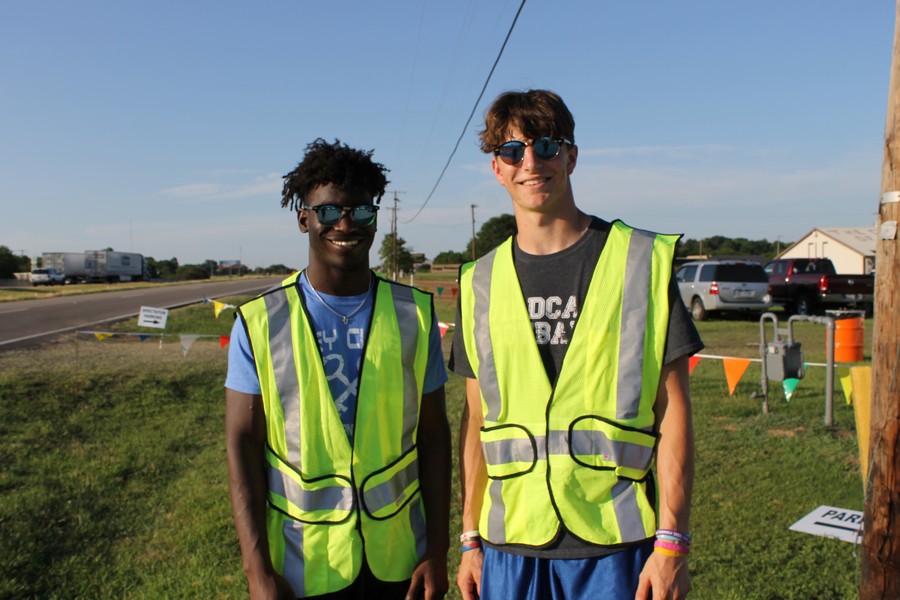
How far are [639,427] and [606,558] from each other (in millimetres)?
402

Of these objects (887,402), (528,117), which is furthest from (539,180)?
(887,402)

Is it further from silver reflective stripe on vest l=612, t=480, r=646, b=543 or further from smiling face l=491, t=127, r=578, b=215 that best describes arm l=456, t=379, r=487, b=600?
smiling face l=491, t=127, r=578, b=215

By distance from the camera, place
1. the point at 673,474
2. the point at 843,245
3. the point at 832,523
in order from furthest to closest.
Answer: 1. the point at 843,245
2. the point at 832,523
3. the point at 673,474

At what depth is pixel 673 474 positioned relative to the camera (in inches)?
88.6

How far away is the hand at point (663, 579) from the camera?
2.14 m

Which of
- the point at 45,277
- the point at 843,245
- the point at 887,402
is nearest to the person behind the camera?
the point at 887,402

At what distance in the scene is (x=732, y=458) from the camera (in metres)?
6.71

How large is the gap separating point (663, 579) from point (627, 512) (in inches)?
8.2

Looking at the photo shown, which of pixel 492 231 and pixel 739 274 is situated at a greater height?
pixel 492 231

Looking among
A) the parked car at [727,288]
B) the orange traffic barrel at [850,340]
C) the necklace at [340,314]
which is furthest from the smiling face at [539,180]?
the parked car at [727,288]

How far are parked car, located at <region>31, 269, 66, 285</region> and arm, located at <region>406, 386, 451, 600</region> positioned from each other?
209 feet

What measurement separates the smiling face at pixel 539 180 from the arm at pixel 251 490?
1.06m

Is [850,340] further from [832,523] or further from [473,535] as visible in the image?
[473,535]

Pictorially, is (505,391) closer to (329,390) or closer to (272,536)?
(329,390)
